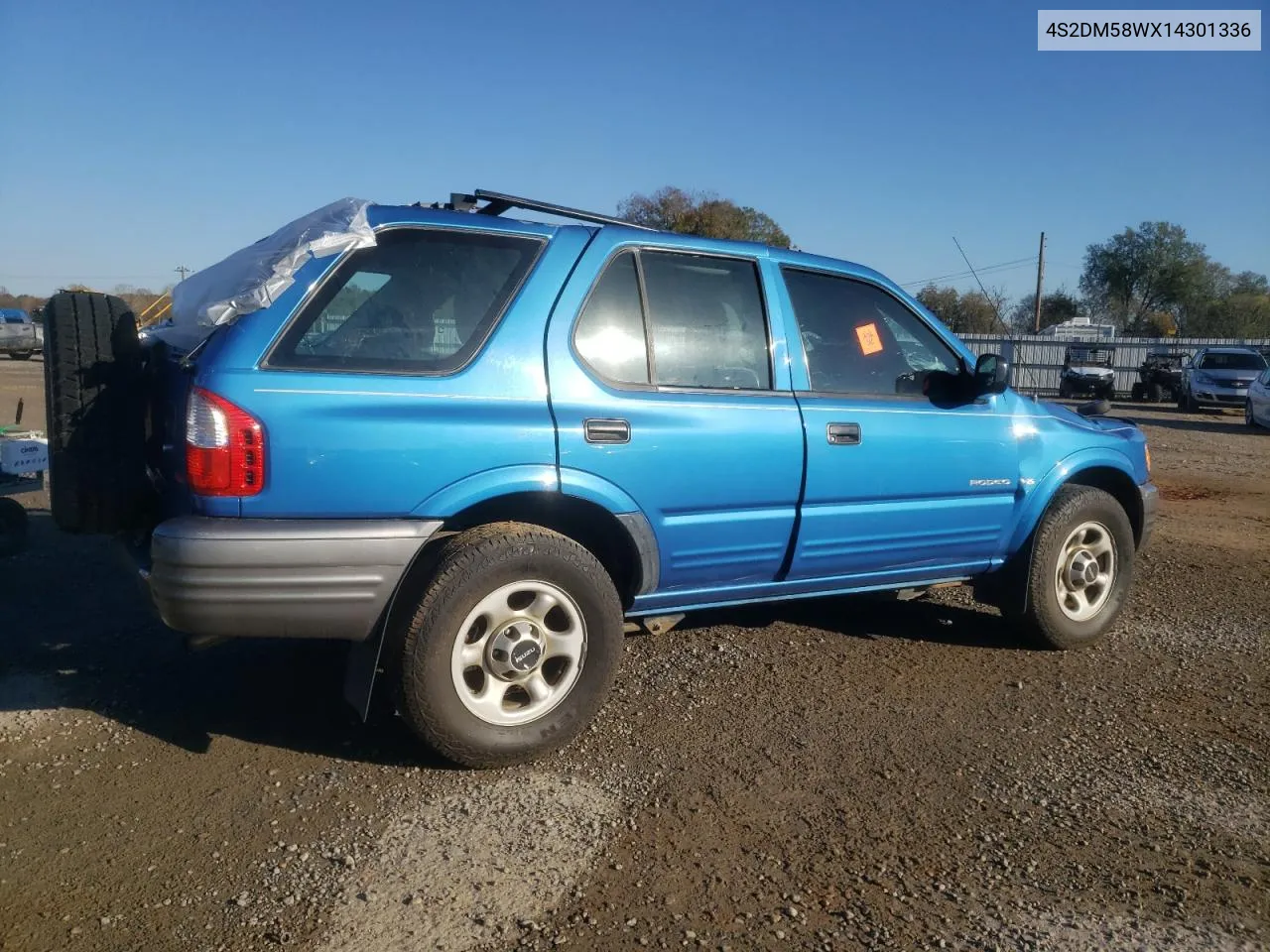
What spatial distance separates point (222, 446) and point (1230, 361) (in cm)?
2626

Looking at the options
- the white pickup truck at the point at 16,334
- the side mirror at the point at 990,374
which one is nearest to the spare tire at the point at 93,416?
the side mirror at the point at 990,374

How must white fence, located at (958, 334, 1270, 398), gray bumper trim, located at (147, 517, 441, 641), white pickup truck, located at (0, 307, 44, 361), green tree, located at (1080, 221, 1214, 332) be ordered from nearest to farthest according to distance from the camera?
gray bumper trim, located at (147, 517, 441, 641), white pickup truck, located at (0, 307, 44, 361), white fence, located at (958, 334, 1270, 398), green tree, located at (1080, 221, 1214, 332)

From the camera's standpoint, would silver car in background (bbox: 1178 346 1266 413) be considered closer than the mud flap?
No

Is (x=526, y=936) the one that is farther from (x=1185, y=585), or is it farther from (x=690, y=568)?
(x=1185, y=585)

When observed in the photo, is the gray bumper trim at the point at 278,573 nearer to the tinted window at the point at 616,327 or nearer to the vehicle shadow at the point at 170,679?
the vehicle shadow at the point at 170,679

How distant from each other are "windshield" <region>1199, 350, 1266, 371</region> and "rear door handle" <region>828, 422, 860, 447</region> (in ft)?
76.8

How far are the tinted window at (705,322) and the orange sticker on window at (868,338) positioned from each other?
22.6 inches

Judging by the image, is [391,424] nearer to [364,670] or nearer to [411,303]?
[411,303]

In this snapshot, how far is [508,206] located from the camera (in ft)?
13.6

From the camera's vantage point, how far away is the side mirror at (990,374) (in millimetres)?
4645

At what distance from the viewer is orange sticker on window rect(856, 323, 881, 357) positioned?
15.1 feet

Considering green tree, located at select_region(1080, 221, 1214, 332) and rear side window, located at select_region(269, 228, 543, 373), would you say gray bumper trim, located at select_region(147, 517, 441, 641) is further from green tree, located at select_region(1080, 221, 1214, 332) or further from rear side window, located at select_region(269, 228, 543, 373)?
green tree, located at select_region(1080, 221, 1214, 332)

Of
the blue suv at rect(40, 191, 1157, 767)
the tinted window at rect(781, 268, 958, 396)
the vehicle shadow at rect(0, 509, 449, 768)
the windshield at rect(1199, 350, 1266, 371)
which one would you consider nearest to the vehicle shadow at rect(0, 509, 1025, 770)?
the vehicle shadow at rect(0, 509, 449, 768)

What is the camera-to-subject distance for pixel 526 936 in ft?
8.66
